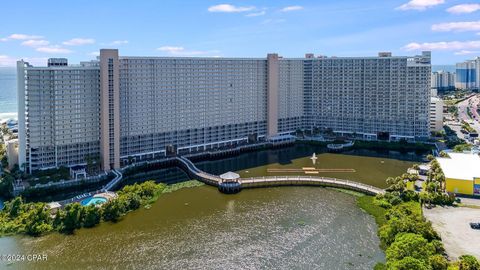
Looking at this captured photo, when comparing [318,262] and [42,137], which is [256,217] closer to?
[318,262]

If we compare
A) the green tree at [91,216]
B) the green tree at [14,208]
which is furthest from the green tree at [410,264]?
the green tree at [14,208]

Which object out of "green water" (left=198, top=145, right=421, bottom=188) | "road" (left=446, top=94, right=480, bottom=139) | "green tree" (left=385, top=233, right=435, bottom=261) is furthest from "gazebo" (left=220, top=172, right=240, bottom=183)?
"road" (left=446, top=94, right=480, bottom=139)

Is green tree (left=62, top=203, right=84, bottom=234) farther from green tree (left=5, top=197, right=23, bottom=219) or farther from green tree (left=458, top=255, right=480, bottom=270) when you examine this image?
green tree (left=458, top=255, right=480, bottom=270)

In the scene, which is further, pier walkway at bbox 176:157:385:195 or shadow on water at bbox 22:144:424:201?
shadow on water at bbox 22:144:424:201

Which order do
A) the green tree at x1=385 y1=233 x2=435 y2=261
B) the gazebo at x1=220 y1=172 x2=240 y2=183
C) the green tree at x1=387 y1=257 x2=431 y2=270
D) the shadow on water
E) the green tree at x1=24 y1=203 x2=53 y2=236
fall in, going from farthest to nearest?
the shadow on water, the gazebo at x1=220 y1=172 x2=240 y2=183, the green tree at x1=24 y1=203 x2=53 y2=236, the green tree at x1=385 y1=233 x2=435 y2=261, the green tree at x1=387 y1=257 x2=431 y2=270

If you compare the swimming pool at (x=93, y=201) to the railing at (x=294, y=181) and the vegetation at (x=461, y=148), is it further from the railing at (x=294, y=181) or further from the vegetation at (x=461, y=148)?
the vegetation at (x=461, y=148)

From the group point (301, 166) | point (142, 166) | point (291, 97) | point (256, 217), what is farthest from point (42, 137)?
point (291, 97)

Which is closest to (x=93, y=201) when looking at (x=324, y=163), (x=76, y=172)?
(x=76, y=172)
